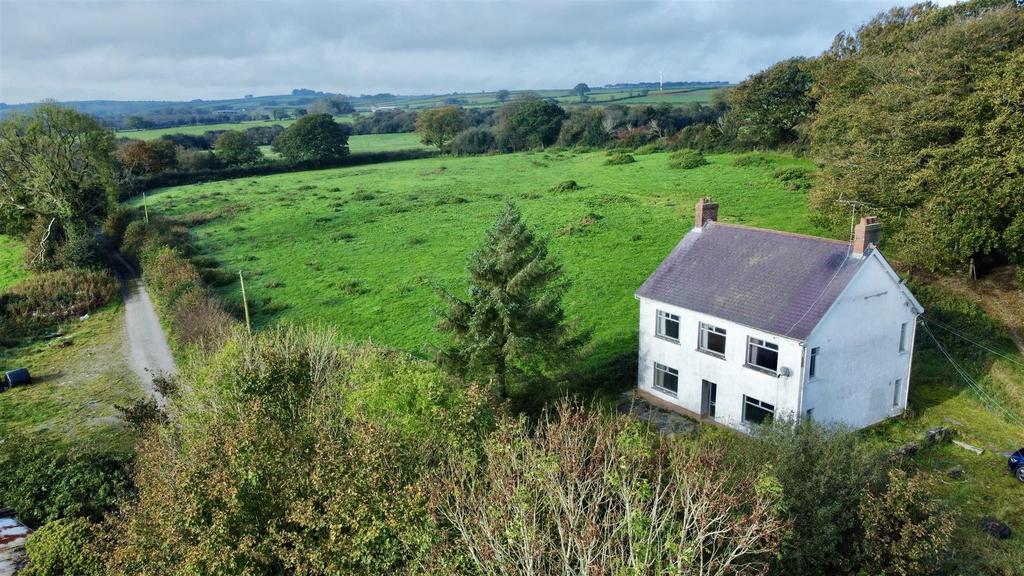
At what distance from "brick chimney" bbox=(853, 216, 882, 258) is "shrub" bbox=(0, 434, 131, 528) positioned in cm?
2982

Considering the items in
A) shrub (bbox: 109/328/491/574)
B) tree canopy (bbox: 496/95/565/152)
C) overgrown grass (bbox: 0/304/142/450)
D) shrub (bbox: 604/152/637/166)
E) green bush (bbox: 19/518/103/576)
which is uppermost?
tree canopy (bbox: 496/95/565/152)

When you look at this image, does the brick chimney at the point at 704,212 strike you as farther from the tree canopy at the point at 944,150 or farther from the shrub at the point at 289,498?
the shrub at the point at 289,498

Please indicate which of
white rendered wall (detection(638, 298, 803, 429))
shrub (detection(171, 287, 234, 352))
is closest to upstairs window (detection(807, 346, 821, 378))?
white rendered wall (detection(638, 298, 803, 429))

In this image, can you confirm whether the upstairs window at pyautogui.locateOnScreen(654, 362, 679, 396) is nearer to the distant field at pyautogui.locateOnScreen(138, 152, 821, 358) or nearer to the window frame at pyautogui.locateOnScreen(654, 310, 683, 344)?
the window frame at pyautogui.locateOnScreen(654, 310, 683, 344)

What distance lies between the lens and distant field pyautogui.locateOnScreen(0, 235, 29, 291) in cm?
6172

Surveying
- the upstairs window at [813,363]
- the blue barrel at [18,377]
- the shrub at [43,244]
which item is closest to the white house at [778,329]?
the upstairs window at [813,363]

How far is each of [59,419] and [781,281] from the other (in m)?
37.4

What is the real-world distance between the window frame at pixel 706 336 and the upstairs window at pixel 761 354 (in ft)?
3.61

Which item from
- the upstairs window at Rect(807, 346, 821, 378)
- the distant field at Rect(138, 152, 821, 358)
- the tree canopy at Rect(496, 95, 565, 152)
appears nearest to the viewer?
the upstairs window at Rect(807, 346, 821, 378)

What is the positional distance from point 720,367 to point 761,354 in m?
2.01

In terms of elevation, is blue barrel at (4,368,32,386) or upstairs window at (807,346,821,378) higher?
upstairs window at (807,346,821,378)

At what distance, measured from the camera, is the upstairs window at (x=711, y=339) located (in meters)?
29.8

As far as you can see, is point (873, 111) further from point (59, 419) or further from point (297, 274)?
point (59, 419)

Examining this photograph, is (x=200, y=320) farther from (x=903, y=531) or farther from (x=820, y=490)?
(x=903, y=531)
